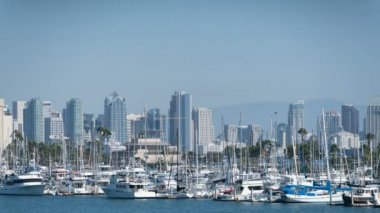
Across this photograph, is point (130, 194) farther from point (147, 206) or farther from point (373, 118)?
point (373, 118)

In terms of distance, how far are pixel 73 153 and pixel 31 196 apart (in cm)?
4011

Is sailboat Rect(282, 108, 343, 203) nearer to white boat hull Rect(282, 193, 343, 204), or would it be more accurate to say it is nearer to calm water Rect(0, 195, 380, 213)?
white boat hull Rect(282, 193, 343, 204)

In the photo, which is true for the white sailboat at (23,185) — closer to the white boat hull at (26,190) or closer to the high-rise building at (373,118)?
the white boat hull at (26,190)

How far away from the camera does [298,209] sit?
7588cm

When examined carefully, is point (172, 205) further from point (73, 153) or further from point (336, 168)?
point (73, 153)

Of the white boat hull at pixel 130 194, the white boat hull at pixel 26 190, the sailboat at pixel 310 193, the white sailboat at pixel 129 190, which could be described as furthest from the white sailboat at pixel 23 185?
the sailboat at pixel 310 193

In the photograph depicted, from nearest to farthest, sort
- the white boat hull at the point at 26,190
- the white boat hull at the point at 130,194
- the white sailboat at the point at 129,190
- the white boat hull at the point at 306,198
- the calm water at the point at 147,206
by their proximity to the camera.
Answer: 1. the calm water at the point at 147,206
2. the white boat hull at the point at 306,198
3. the white boat hull at the point at 130,194
4. the white sailboat at the point at 129,190
5. the white boat hull at the point at 26,190

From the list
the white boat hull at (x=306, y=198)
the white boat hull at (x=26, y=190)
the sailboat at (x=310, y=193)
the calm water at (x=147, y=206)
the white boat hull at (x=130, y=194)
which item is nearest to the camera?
the calm water at (x=147, y=206)

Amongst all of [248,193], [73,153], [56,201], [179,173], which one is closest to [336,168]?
[179,173]

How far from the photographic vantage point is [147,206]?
8200 centimetres

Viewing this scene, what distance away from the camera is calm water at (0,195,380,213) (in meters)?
76.0

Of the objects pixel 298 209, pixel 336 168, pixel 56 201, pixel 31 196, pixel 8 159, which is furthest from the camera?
pixel 8 159

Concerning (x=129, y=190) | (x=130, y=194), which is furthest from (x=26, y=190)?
(x=130, y=194)

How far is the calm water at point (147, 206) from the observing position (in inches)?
2992
